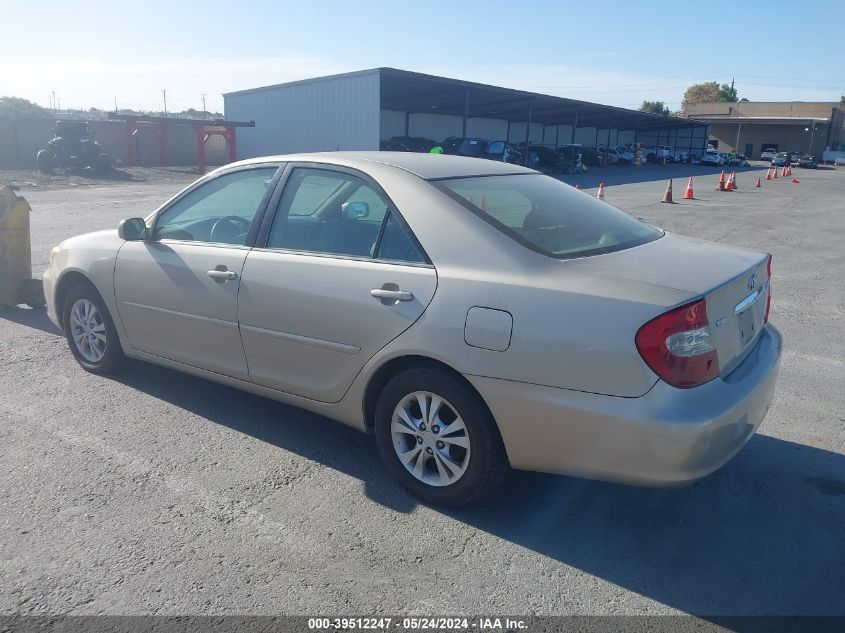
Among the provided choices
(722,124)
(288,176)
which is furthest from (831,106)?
(288,176)

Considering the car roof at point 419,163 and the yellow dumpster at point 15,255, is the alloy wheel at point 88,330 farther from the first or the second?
the yellow dumpster at point 15,255

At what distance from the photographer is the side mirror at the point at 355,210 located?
3.83 metres

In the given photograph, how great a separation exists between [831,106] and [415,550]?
328 ft

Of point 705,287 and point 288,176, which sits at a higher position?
point 288,176

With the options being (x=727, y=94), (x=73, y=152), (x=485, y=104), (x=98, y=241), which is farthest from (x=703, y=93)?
(x=98, y=241)

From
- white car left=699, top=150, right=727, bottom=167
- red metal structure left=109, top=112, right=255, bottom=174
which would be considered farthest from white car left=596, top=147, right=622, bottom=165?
red metal structure left=109, top=112, right=255, bottom=174

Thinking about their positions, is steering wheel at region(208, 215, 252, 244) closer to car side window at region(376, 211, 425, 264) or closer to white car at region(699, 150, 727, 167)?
car side window at region(376, 211, 425, 264)

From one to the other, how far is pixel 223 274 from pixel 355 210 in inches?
33.6

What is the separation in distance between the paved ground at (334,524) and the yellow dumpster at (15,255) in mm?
2481

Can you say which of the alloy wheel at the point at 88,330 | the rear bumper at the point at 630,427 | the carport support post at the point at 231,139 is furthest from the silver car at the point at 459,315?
the carport support post at the point at 231,139

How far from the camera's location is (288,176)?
13.6 feet

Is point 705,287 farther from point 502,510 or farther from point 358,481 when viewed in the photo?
point 358,481

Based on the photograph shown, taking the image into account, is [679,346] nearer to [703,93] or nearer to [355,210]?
[355,210]

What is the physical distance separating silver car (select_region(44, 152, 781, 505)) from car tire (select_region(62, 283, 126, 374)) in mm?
366
